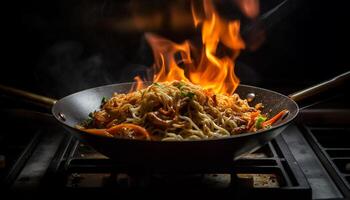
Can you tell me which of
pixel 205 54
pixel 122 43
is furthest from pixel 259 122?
pixel 122 43

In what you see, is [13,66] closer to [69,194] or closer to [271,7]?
[69,194]

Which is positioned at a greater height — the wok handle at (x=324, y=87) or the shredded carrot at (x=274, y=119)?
the wok handle at (x=324, y=87)

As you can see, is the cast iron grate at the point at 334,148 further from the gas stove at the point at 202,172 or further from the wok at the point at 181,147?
the wok at the point at 181,147

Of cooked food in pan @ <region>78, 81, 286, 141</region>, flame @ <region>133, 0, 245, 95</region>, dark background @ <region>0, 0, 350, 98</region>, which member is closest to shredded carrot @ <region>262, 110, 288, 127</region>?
cooked food in pan @ <region>78, 81, 286, 141</region>

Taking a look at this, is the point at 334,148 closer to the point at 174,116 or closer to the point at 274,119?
the point at 274,119

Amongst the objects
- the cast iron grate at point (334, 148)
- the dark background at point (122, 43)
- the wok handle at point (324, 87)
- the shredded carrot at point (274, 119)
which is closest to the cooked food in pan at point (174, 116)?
the shredded carrot at point (274, 119)

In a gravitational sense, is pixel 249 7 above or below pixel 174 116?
above
